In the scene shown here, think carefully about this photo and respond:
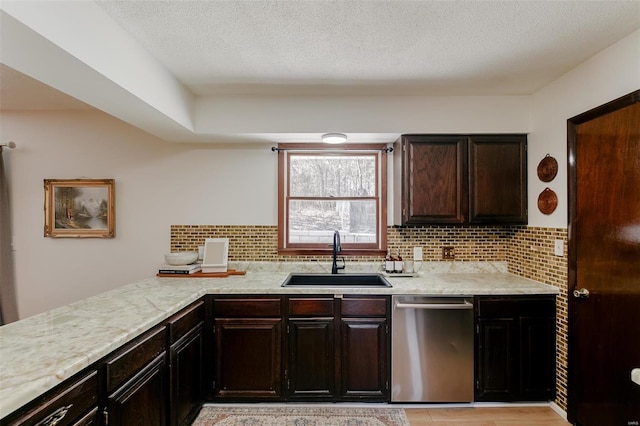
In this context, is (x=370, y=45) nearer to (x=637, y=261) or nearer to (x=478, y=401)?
(x=637, y=261)

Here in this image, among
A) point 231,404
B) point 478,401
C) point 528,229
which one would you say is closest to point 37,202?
point 231,404

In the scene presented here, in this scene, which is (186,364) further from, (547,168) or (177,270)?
(547,168)

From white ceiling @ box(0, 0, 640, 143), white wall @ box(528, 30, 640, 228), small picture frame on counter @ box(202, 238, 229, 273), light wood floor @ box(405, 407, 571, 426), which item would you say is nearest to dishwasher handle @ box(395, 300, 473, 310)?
light wood floor @ box(405, 407, 571, 426)

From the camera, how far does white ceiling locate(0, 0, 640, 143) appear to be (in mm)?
1540

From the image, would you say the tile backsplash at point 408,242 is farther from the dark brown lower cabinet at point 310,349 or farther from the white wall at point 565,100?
the dark brown lower cabinet at point 310,349

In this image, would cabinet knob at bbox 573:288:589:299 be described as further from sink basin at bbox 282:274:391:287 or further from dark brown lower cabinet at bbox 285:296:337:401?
dark brown lower cabinet at bbox 285:296:337:401

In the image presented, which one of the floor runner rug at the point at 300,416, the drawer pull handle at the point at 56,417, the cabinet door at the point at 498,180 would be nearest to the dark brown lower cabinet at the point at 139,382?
the drawer pull handle at the point at 56,417

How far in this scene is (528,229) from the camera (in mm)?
2641

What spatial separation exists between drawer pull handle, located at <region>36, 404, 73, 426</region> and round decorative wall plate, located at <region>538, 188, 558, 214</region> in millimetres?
3120

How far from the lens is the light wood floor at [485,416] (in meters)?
2.15

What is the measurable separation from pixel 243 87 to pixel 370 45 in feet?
3.67

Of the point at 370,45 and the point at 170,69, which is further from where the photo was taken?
the point at 170,69

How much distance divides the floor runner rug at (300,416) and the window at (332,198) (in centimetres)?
138

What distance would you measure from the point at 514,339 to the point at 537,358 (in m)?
0.22
